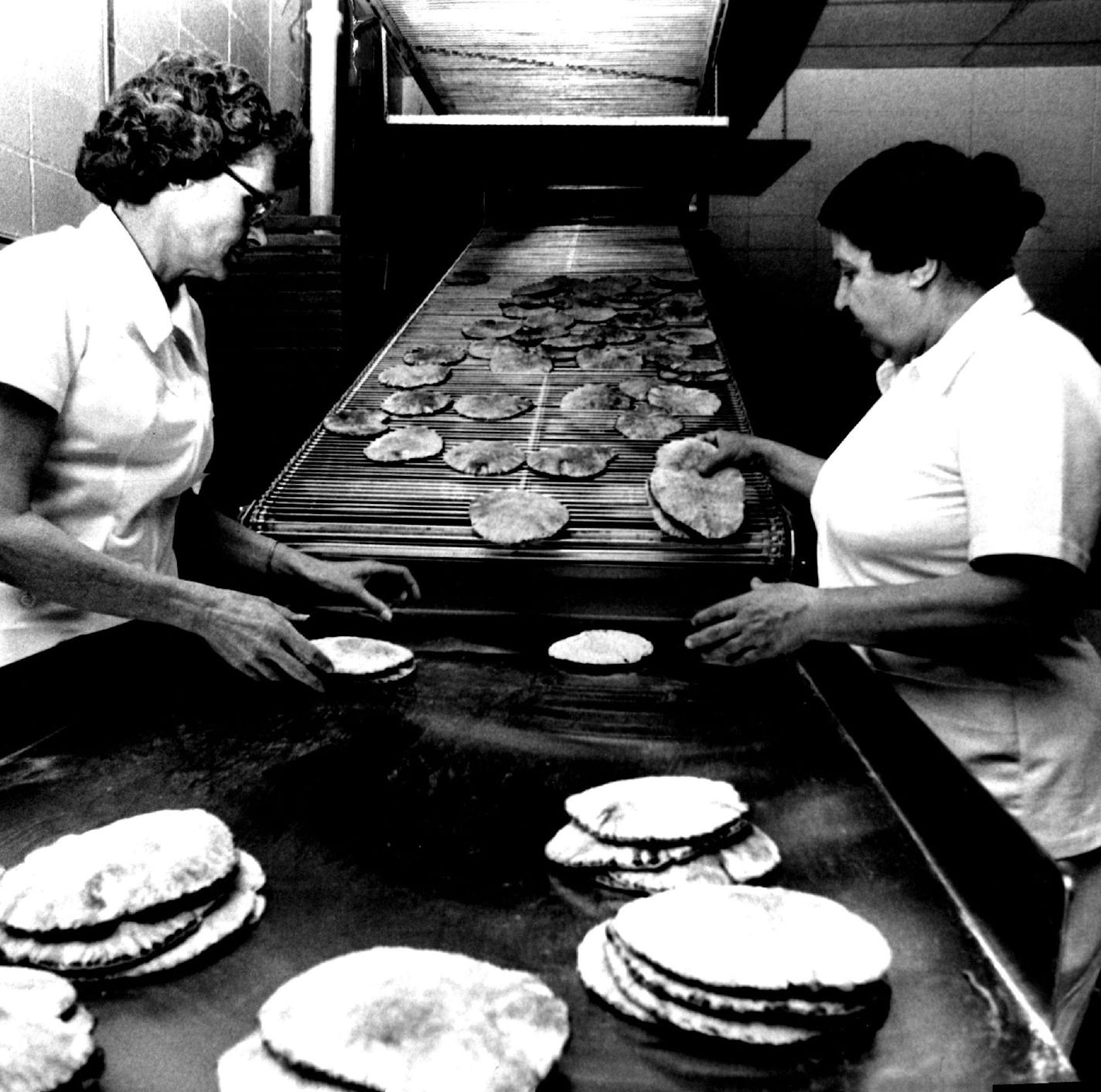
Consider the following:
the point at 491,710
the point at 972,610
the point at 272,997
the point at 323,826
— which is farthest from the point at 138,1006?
the point at 972,610

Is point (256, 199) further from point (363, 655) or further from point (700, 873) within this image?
point (700, 873)

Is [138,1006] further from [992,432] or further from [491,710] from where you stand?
[992,432]

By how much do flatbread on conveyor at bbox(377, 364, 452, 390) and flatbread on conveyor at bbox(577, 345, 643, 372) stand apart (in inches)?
16.0

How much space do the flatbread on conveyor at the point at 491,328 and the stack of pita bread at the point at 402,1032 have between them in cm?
268

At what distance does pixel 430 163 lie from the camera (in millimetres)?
3855

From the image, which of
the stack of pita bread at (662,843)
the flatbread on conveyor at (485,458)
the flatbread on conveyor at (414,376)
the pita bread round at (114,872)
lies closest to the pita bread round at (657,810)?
the stack of pita bread at (662,843)

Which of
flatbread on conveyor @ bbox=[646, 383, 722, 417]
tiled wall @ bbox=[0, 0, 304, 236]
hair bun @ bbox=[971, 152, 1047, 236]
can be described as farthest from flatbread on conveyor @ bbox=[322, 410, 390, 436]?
hair bun @ bbox=[971, 152, 1047, 236]

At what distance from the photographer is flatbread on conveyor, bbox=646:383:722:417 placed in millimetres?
2742

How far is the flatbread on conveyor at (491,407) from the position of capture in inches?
108

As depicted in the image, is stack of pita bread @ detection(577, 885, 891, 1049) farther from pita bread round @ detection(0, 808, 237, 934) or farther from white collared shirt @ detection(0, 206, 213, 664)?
white collared shirt @ detection(0, 206, 213, 664)

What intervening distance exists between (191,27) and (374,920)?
349 cm

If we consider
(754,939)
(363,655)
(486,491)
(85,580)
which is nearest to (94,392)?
(85,580)

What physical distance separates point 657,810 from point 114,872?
21.0 inches

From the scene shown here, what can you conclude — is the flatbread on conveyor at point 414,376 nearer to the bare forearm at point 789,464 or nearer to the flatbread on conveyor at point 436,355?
the flatbread on conveyor at point 436,355
